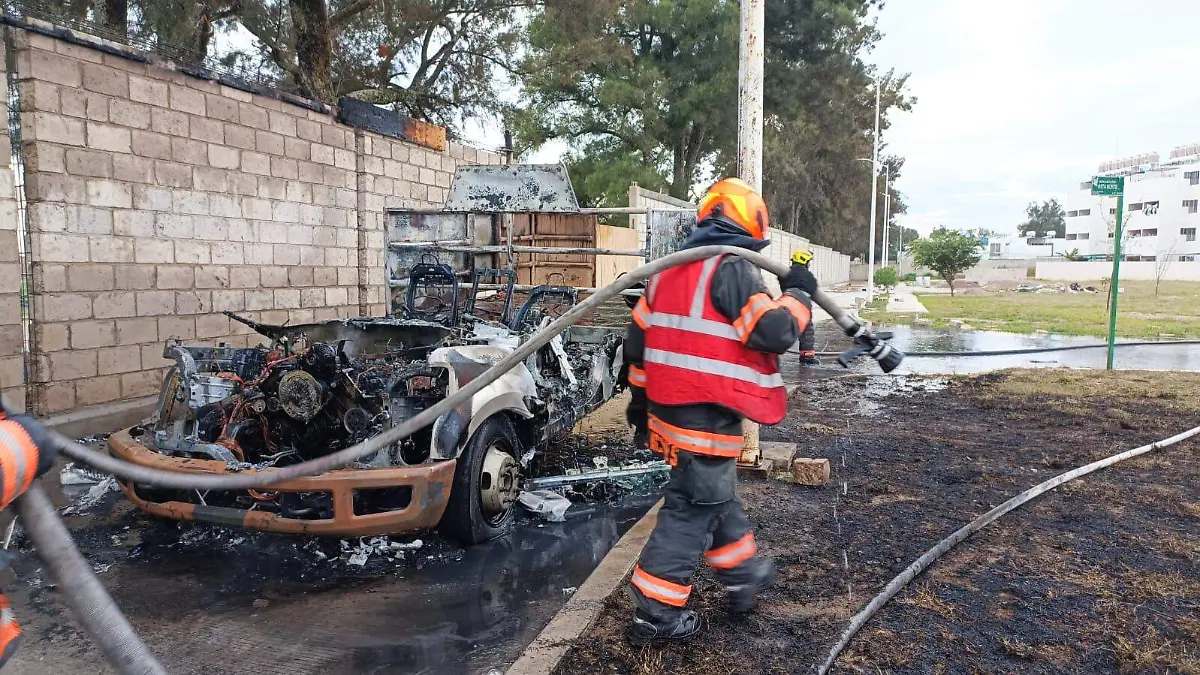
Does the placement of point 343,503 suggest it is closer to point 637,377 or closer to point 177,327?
point 637,377

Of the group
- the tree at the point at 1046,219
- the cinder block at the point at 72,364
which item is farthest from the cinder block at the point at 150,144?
the tree at the point at 1046,219

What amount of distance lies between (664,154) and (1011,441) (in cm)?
2411

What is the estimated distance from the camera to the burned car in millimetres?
3686

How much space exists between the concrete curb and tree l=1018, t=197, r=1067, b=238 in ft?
432

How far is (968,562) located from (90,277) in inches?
248

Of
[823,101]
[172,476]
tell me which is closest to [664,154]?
[823,101]

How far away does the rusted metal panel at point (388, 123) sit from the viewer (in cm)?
895

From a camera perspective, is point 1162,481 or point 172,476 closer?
point 172,476

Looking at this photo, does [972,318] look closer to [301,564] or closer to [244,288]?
[244,288]

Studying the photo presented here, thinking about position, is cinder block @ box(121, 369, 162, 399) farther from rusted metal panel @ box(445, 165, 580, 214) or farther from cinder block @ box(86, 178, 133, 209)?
rusted metal panel @ box(445, 165, 580, 214)

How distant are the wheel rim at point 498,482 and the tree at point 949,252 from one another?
30.4 metres

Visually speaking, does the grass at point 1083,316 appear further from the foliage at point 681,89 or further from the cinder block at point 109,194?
the cinder block at point 109,194

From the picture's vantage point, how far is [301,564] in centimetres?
414

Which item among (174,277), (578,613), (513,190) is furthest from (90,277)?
(578,613)
